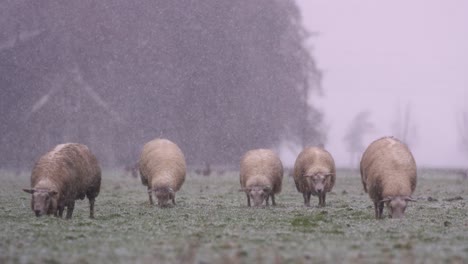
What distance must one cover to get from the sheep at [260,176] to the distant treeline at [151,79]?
113ft

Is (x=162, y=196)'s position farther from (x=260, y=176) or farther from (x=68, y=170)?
(x=68, y=170)

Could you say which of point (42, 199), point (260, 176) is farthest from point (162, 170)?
point (42, 199)

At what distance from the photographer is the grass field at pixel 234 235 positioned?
432 inches

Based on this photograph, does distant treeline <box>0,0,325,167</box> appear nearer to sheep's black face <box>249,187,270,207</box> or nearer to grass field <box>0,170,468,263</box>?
sheep's black face <box>249,187,270,207</box>

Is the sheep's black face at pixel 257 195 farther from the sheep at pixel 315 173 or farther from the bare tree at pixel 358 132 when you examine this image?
the bare tree at pixel 358 132

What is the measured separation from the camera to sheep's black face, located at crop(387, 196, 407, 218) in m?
18.1

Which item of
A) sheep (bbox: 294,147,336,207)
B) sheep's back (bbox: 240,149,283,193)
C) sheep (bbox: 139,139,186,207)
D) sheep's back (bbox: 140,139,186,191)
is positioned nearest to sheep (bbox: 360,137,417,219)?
sheep (bbox: 294,147,336,207)

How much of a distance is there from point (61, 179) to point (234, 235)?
5738 millimetres

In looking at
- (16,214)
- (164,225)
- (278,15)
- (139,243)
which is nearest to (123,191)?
(16,214)

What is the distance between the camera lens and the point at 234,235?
1427cm

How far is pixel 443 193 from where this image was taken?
31.8 m

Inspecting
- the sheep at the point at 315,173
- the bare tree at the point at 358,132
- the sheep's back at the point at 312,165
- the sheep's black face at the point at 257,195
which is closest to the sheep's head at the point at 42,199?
the sheep's black face at the point at 257,195

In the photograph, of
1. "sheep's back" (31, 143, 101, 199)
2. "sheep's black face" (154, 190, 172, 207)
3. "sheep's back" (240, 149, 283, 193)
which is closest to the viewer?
"sheep's back" (31, 143, 101, 199)

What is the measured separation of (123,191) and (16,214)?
13600 millimetres
